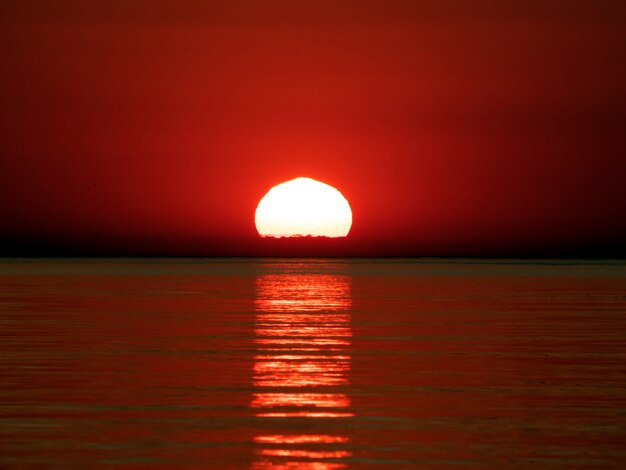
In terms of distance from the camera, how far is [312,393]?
15758 millimetres

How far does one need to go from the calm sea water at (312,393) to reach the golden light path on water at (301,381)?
0.04 m

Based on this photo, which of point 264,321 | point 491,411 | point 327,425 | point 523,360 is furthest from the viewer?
point 264,321

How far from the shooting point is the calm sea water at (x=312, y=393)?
1139 centimetres

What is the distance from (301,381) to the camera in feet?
56.1

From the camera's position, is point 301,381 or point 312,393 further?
point 301,381

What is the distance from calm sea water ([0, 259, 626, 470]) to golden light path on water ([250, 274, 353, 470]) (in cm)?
4

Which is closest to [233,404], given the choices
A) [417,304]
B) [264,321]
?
[264,321]

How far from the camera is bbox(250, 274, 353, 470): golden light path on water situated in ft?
37.0

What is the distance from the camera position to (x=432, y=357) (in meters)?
20.6

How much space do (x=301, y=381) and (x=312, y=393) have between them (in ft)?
4.42

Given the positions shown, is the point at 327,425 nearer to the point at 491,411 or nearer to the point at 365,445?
the point at 365,445

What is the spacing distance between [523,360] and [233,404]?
7296 mm

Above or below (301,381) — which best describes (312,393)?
below

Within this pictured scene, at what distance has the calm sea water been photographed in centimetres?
1139
